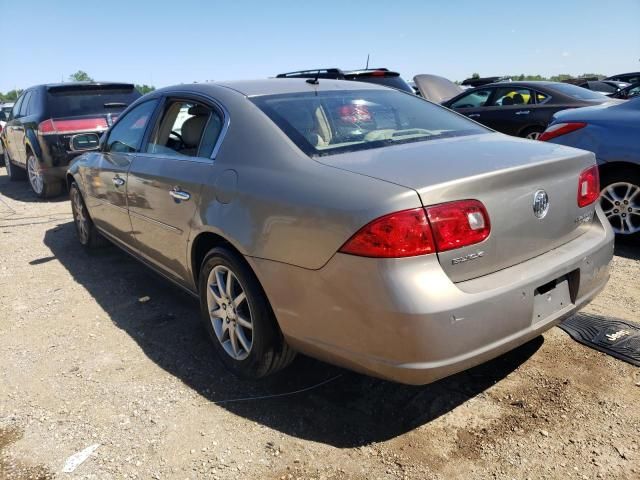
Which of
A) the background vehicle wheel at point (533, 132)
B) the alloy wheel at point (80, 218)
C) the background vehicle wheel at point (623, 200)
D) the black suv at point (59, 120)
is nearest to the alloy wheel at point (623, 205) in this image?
the background vehicle wheel at point (623, 200)

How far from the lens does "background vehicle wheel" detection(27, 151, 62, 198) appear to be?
799cm

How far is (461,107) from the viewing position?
31.6 ft

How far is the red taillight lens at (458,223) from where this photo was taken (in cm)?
205

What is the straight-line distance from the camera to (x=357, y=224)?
2.07 m

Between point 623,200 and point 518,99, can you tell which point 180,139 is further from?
point 518,99

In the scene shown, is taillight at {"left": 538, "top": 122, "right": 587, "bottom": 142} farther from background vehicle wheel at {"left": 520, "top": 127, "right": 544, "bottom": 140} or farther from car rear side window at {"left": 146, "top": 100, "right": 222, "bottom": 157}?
car rear side window at {"left": 146, "top": 100, "right": 222, "bottom": 157}

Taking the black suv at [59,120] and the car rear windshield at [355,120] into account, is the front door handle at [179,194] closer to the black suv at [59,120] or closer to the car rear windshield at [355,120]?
the car rear windshield at [355,120]

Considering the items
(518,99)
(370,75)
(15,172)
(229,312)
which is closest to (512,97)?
(518,99)

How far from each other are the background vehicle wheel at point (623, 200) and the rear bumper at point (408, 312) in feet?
8.80


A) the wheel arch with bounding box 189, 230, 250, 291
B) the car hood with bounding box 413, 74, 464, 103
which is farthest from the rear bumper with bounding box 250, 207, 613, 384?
the car hood with bounding box 413, 74, 464, 103

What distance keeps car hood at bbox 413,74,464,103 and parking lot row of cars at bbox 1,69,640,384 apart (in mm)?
6604

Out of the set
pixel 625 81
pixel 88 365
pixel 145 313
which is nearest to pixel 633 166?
pixel 145 313

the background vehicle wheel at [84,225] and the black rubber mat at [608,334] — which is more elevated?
the background vehicle wheel at [84,225]

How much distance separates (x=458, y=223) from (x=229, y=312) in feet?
4.50
